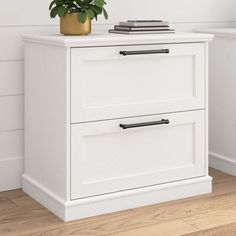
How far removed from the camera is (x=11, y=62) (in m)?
2.47

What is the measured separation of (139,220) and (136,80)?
1.78ft

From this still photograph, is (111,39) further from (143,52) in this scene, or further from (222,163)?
(222,163)

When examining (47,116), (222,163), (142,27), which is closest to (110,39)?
(142,27)

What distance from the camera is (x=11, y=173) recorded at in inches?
99.7

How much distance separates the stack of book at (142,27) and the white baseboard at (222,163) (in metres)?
0.75

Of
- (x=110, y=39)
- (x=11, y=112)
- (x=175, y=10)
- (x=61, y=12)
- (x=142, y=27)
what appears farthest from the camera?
(x=175, y=10)

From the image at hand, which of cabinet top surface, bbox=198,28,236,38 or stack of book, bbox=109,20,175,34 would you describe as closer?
stack of book, bbox=109,20,175,34

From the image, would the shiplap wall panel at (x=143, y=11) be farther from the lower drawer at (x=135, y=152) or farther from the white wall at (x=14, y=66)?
the lower drawer at (x=135, y=152)

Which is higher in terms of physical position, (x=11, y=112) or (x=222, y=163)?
(x=11, y=112)

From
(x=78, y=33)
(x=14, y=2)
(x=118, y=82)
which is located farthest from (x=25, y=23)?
(x=118, y=82)

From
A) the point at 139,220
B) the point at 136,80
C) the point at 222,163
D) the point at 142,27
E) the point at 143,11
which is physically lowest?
the point at 139,220

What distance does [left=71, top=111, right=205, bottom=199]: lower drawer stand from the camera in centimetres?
218

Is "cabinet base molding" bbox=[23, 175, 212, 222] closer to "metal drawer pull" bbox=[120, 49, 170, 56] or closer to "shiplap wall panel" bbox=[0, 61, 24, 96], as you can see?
"shiplap wall panel" bbox=[0, 61, 24, 96]

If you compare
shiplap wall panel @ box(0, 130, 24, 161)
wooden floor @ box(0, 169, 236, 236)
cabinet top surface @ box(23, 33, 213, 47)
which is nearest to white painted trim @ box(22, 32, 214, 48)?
cabinet top surface @ box(23, 33, 213, 47)
